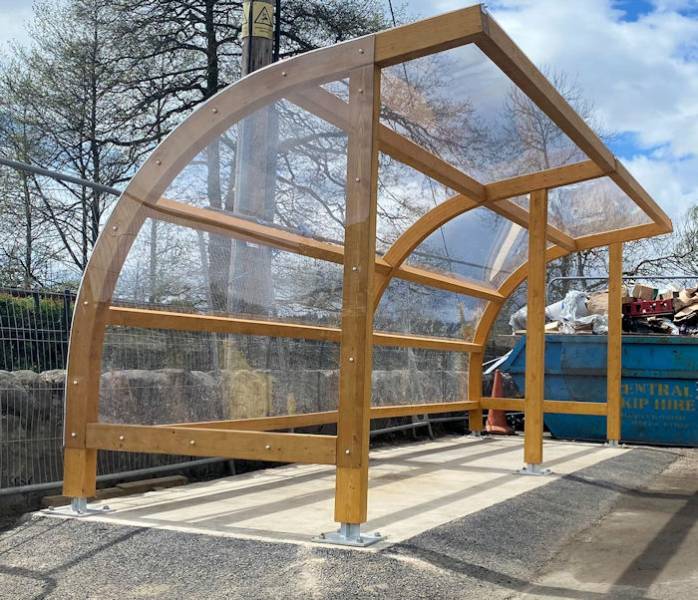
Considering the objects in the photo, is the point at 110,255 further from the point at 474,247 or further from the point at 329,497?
the point at 474,247

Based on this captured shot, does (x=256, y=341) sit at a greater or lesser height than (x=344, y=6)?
lesser

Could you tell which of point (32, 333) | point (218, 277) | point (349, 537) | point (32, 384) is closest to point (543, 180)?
point (218, 277)

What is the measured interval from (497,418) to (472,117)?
733cm

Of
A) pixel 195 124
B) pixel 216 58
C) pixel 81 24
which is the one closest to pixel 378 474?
pixel 195 124

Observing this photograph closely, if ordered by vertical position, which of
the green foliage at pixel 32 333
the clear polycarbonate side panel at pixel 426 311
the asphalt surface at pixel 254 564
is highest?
the clear polycarbonate side panel at pixel 426 311

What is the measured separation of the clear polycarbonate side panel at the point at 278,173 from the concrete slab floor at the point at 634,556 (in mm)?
2579

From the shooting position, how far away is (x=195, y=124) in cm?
602

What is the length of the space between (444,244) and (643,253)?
20.9 metres

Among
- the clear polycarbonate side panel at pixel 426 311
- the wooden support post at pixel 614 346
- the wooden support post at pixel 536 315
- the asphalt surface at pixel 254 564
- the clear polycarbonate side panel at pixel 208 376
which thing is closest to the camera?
the asphalt surface at pixel 254 564

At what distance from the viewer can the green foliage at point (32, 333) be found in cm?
611

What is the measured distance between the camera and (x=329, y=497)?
6934mm

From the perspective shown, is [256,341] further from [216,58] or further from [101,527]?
[216,58]

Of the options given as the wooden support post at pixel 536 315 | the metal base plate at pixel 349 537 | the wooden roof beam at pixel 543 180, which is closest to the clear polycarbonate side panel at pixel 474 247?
the wooden roof beam at pixel 543 180

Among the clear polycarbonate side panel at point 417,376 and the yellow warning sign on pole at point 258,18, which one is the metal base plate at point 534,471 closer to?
the clear polycarbonate side panel at point 417,376
